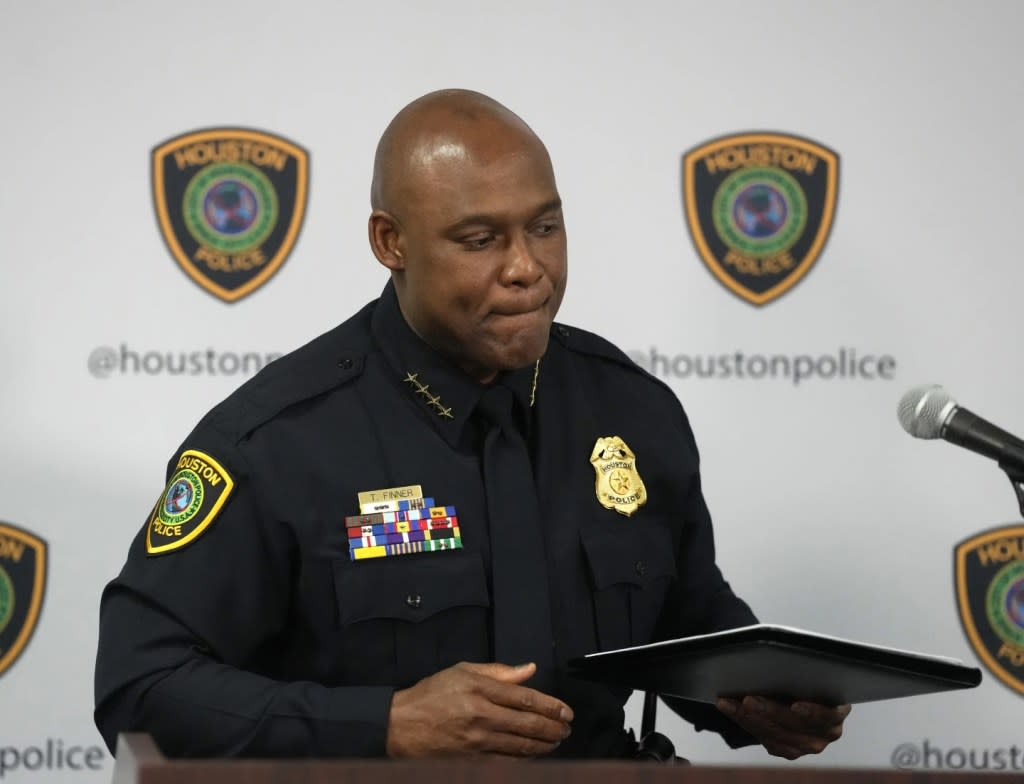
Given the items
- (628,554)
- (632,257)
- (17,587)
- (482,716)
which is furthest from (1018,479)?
(17,587)

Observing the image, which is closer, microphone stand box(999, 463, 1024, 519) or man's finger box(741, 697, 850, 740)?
microphone stand box(999, 463, 1024, 519)

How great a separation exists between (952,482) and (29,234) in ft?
5.42

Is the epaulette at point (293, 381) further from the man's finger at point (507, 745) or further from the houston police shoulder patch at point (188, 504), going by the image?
the man's finger at point (507, 745)

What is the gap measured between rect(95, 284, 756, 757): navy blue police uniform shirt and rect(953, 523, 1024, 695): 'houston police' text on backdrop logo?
0.74 meters

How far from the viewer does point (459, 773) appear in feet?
3.45

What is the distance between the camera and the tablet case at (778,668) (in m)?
1.44

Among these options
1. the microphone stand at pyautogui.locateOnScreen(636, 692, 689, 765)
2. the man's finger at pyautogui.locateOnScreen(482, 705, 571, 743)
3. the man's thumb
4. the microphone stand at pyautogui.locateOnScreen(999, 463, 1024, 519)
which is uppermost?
the microphone stand at pyautogui.locateOnScreen(999, 463, 1024, 519)

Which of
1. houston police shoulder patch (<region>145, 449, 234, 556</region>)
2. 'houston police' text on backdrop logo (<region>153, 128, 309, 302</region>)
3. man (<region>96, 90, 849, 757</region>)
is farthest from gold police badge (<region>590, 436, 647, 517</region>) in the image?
'houston police' text on backdrop logo (<region>153, 128, 309, 302</region>)

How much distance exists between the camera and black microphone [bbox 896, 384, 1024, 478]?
156cm

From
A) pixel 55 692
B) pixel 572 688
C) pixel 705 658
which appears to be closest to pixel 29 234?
pixel 55 692

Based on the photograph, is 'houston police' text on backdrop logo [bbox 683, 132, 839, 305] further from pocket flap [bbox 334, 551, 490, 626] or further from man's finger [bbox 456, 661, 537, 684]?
man's finger [bbox 456, 661, 537, 684]

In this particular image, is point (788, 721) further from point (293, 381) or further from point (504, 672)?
point (293, 381)

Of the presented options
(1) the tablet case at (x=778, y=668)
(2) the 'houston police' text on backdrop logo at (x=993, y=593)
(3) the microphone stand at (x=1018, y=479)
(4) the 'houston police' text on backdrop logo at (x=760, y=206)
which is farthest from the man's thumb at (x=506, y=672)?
(2) the 'houston police' text on backdrop logo at (x=993, y=593)

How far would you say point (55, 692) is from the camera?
7.93 feet
